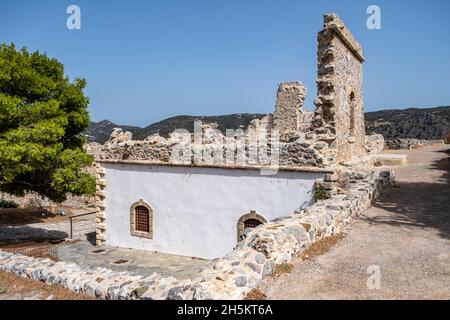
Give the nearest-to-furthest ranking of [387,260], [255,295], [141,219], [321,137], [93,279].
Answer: [255,295]
[387,260]
[93,279]
[321,137]
[141,219]

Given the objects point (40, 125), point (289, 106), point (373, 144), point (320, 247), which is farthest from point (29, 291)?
point (373, 144)

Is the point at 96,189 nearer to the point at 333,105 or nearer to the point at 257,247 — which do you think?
the point at 333,105

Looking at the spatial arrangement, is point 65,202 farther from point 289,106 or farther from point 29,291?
point 29,291

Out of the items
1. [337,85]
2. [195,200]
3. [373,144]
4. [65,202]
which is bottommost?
[65,202]

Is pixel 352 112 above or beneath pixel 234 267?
above

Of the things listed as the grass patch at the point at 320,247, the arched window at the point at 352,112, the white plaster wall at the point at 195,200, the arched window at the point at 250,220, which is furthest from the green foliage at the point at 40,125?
the arched window at the point at 352,112

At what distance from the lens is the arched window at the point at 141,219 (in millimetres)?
13922

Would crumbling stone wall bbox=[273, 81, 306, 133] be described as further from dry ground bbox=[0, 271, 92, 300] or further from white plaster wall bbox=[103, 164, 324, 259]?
dry ground bbox=[0, 271, 92, 300]

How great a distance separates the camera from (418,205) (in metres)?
10.3

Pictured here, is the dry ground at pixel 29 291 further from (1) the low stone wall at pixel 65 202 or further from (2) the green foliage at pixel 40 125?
(1) the low stone wall at pixel 65 202

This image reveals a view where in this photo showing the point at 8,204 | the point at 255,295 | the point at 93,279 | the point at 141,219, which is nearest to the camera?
the point at 255,295

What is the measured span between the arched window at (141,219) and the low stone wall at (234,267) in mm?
4700

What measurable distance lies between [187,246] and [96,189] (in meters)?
4.76

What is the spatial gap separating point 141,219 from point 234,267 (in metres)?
9.53
